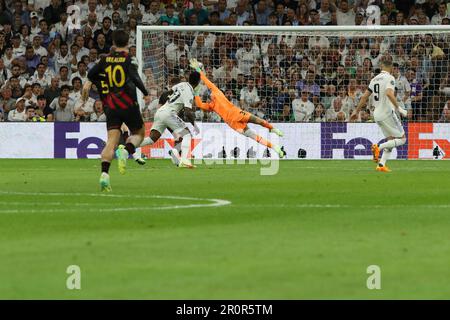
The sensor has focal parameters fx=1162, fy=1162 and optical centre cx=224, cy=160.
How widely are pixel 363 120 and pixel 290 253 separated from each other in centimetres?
2301

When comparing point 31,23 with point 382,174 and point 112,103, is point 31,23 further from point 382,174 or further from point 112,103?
point 112,103

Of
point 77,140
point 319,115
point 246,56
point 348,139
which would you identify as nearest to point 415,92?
point 348,139

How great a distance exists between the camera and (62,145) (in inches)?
1249

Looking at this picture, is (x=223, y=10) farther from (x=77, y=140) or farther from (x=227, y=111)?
(x=227, y=111)

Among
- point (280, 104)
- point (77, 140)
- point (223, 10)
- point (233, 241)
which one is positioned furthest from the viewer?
point (223, 10)

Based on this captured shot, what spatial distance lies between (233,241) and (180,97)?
52.9 ft

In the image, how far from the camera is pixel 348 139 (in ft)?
103

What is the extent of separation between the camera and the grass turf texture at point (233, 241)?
309 inches

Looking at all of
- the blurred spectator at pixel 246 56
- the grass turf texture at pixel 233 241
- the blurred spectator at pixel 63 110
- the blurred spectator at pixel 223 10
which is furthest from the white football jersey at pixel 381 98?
the blurred spectator at pixel 223 10

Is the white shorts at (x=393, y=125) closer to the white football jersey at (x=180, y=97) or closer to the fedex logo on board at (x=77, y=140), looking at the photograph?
the white football jersey at (x=180, y=97)

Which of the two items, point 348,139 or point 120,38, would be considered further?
point 348,139

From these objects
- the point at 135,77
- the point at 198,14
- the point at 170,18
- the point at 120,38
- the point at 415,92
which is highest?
the point at 198,14

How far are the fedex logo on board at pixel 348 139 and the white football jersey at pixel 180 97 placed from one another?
20.6 feet

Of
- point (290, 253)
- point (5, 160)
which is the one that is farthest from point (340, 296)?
point (5, 160)
